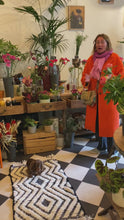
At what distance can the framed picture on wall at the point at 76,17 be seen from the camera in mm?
3010

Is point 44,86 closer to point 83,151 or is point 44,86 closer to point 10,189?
point 83,151

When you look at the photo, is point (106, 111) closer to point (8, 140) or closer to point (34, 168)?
point (34, 168)

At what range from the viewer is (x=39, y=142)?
2.63m

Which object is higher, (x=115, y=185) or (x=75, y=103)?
(x=75, y=103)

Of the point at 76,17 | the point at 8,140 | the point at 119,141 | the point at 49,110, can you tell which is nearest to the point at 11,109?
the point at 8,140

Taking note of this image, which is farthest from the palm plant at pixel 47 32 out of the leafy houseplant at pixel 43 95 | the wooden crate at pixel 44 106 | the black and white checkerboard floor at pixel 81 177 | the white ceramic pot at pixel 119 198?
the white ceramic pot at pixel 119 198

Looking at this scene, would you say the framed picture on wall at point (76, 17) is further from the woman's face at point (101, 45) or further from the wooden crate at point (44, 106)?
the wooden crate at point (44, 106)

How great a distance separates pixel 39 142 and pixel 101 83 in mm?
1138

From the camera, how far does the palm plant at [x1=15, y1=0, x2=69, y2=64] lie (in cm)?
270

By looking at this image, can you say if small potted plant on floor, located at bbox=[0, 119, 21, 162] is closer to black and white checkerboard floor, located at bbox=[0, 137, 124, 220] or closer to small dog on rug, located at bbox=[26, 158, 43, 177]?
black and white checkerboard floor, located at bbox=[0, 137, 124, 220]

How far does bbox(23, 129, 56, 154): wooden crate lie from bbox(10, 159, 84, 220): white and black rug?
38 centimetres

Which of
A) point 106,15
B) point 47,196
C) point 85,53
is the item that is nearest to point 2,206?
point 47,196

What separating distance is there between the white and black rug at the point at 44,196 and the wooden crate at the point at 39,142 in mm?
381

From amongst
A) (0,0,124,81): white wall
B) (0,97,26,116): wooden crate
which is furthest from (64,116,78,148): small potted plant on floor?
(0,0,124,81): white wall
